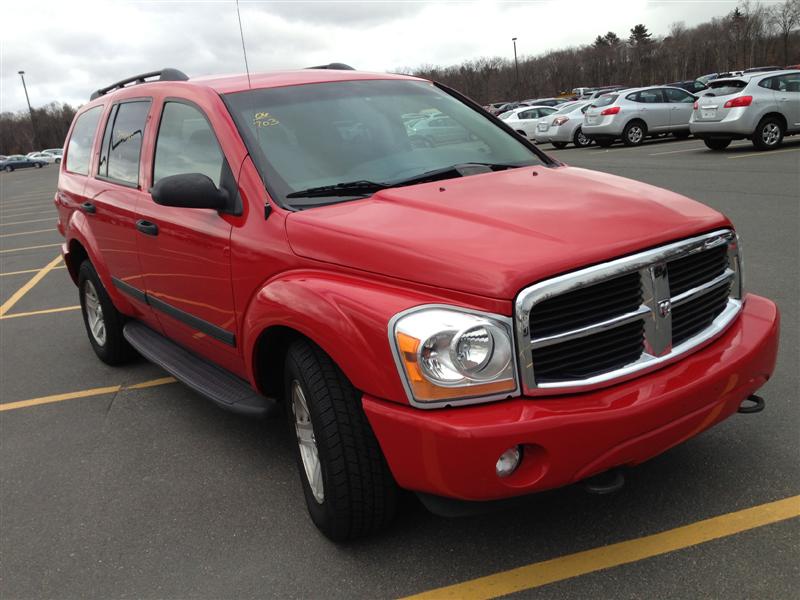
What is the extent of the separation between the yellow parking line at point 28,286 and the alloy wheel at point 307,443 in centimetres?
598

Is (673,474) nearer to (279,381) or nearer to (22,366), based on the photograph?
(279,381)

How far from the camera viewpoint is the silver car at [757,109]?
15797 millimetres

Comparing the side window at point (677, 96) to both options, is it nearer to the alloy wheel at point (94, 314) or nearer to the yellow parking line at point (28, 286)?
the yellow parking line at point (28, 286)

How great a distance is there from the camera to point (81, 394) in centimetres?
512

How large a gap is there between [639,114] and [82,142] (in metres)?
18.8

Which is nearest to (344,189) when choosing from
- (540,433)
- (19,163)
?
(540,433)

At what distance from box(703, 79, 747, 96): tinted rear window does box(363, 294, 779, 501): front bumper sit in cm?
1569

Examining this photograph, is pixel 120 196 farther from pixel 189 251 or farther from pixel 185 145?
pixel 189 251

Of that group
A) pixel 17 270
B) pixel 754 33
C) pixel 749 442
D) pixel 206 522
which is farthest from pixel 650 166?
pixel 754 33

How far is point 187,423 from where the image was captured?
4.45 meters

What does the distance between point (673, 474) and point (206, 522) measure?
206cm

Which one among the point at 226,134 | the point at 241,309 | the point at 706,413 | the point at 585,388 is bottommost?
the point at 706,413

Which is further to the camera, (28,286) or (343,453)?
(28,286)

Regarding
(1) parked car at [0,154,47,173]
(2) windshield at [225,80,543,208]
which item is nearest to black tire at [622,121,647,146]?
(2) windshield at [225,80,543,208]
